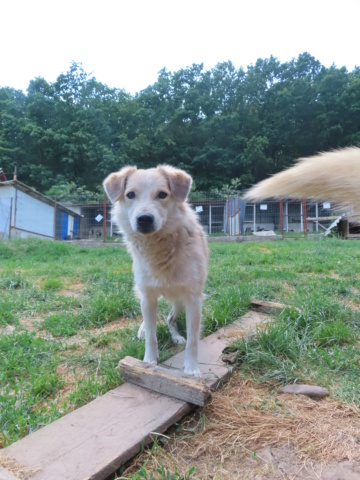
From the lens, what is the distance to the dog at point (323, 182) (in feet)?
3.28

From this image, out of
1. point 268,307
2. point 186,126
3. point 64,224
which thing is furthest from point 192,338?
point 186,126

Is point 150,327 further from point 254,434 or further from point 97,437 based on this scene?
point 254,434

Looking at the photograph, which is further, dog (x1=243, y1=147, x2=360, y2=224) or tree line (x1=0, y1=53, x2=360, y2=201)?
tree line (x1=0, y1=53, x2=360, y2=201)

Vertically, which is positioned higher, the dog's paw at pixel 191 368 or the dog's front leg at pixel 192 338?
the dog's front leg at pixel 192 338

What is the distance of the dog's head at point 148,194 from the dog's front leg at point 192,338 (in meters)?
0.59

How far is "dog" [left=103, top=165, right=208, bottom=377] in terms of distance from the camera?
2.03 meters

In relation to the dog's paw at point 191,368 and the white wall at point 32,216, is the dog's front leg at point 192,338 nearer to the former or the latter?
the dog's paw at point 191,368

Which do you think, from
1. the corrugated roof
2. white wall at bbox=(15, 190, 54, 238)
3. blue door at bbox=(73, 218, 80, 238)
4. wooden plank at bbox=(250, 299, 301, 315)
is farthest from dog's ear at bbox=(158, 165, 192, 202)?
blue door at bbox=(73, 218, 80, 238)

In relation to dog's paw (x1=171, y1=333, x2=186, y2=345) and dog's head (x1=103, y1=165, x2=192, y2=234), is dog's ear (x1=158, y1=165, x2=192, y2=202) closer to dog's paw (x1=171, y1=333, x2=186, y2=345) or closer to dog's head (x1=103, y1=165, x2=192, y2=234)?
dog's head (x1=103, y1=165, x2=192, y2=234)

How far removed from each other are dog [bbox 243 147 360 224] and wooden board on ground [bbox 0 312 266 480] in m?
1.14

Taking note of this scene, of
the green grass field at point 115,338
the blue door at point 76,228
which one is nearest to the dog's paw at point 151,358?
the green grass field at point 115,338

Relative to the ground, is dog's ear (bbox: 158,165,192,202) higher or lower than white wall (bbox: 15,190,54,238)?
lower

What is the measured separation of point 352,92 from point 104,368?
40.2 metres

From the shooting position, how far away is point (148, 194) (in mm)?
2186
